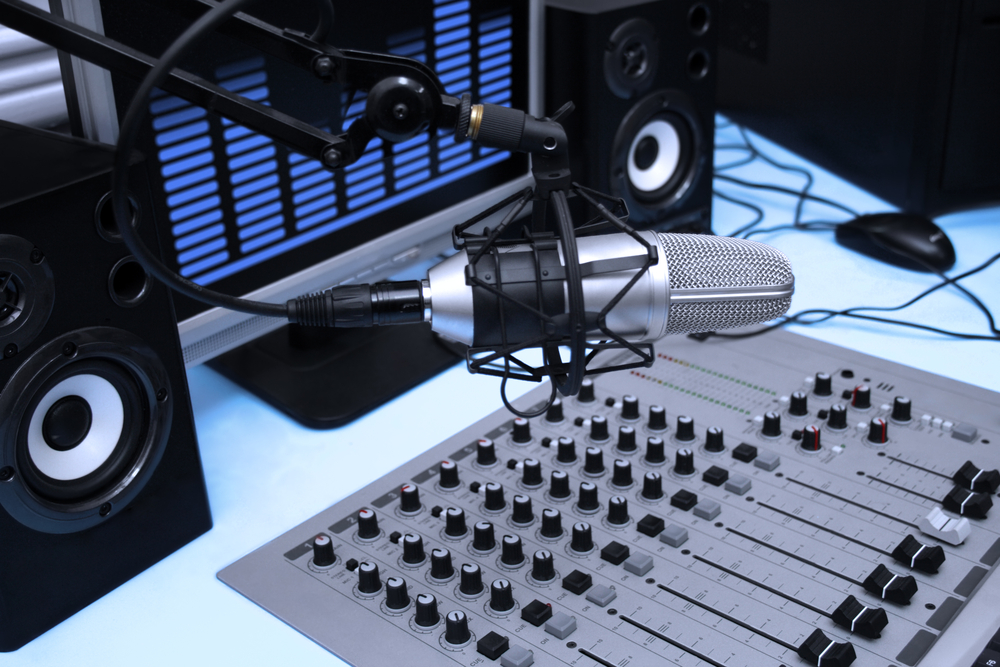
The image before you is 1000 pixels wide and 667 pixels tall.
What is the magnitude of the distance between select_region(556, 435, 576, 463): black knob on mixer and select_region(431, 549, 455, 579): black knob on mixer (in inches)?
6.6

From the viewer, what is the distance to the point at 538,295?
0.58 meters

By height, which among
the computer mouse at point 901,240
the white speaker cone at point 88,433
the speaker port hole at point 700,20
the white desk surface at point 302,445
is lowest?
the white desk surface at point 302,445

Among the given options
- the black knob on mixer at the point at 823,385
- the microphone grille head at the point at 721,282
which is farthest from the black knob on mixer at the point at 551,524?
the black knob on mixer at the point at 823,385

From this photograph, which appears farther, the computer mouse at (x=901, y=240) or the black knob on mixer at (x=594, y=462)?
the computer mouse at (x=901, y=240)

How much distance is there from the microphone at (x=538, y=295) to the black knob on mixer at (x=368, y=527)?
0.85 ft

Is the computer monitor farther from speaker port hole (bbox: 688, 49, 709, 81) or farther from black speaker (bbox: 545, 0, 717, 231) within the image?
speaker port hole (bbox: 688, 49, 709, 81)

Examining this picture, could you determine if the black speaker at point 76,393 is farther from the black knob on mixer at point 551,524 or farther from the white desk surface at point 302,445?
the black knob on mixer at point 551,524

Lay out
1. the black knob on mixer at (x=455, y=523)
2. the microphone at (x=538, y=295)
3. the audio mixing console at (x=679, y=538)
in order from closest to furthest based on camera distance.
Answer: the microphone at (x=538, y=295) < the audio mixing console at (x=679, y=538) < the black knob on mixer at (x=455, y=523)

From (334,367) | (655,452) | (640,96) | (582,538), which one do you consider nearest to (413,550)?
(582,538)

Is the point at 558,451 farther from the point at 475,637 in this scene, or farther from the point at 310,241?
the point at 310,241

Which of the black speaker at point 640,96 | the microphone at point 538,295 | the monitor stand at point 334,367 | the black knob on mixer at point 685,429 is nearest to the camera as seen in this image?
the microphone at point 538,295

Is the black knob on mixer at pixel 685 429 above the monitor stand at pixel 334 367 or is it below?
above

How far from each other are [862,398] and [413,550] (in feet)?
1.50

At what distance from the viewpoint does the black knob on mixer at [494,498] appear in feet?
2.69
